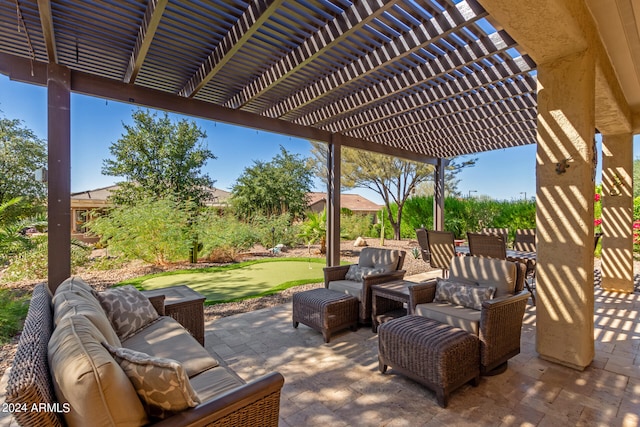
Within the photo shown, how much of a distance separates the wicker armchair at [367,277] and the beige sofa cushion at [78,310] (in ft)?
9.27

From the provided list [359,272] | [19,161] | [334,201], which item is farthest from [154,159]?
[359,272]

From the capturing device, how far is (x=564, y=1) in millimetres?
2510

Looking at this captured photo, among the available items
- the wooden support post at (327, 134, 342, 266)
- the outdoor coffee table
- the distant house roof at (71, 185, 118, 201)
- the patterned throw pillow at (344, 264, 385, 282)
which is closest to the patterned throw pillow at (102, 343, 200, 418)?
the outdoor coffee table

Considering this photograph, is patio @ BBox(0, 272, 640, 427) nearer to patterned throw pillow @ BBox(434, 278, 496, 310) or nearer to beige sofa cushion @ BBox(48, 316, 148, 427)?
patterned throw pillow @ BBox(434, 278, 496, 310)

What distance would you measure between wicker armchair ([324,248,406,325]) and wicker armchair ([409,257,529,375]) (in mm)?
684

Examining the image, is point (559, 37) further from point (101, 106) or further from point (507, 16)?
point (101, 106)

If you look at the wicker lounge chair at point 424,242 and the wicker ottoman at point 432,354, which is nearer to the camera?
the wicker ottoman at point 432,354

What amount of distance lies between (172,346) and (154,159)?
1066 centimetres

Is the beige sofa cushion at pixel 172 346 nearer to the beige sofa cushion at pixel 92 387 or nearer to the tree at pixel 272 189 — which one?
the beige sofa cushion at pixel 92 387

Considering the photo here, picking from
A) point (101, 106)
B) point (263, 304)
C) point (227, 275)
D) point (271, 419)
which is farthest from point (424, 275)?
point (101, 106)

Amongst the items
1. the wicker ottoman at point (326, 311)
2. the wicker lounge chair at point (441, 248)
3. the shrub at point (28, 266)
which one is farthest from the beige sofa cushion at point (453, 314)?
the shrub at point (28, 266)

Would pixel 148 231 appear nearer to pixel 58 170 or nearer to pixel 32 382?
pixel 58 170

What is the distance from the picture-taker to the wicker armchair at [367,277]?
13.6 ft

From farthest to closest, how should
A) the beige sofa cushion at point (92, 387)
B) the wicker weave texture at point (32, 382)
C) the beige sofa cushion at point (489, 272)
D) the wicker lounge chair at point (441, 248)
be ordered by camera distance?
the wicker lounge chair at point (441, 248), the beige sofa cushion at point (489, 272), the beige sofa cushion at point (92, 387), the wicker weave texture at point (32, 382)
